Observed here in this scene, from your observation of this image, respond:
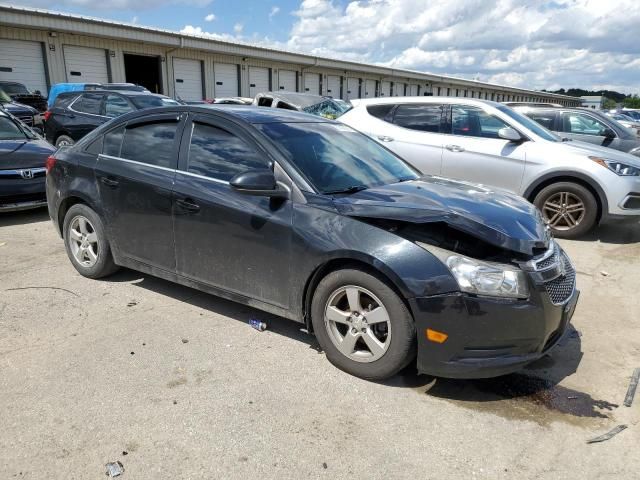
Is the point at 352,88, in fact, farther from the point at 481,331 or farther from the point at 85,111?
the point at 481,331

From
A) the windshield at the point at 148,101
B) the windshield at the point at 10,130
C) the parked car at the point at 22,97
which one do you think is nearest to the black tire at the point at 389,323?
the windshield at the point at 10,130

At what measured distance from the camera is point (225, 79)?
29.9 m

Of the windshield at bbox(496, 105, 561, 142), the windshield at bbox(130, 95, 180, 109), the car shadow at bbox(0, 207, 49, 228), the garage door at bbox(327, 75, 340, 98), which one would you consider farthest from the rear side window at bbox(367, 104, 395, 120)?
Answer: the garage door at bbox(327, 75, 340, 98)

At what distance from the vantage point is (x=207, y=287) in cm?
379

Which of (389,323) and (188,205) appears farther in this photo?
(188,205)

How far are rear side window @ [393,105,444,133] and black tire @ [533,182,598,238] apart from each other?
5.88 ft

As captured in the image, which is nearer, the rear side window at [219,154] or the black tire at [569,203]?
the rear side window at [219,154]

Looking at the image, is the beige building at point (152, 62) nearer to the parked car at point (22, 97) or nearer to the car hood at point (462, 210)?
the parked car at point (22, 97)

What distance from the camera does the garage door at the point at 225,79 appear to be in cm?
2938

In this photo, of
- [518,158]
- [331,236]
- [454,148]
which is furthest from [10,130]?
[518,158]

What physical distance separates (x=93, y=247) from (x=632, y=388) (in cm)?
440

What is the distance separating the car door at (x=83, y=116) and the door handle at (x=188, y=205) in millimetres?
9055

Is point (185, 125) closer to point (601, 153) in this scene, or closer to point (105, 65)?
point (601, 153)

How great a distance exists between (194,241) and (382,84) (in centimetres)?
4476
